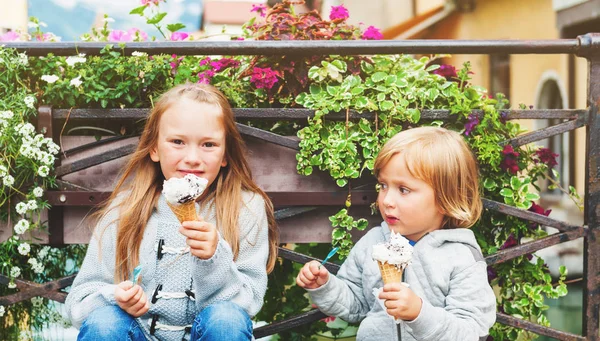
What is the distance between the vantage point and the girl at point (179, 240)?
7.15 ft

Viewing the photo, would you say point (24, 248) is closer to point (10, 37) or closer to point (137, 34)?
point (10, 37)

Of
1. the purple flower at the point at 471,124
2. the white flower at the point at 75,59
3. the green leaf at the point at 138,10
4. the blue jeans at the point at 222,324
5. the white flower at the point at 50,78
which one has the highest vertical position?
the green leaf at the point at 138,10

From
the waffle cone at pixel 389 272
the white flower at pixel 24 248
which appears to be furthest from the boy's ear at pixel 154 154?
the waffle cone at pixel 389 272

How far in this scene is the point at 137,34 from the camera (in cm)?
311

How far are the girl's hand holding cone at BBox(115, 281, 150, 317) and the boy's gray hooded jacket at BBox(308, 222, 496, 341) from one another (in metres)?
0.58

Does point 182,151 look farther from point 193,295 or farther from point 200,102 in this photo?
point 193,295

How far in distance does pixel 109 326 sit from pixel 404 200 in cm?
105

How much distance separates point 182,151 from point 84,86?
58cm

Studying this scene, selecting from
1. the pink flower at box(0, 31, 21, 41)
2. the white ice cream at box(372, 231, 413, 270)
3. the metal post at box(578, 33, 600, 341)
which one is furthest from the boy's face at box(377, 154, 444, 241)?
the pink flower at box(0, 31, 21, 41)

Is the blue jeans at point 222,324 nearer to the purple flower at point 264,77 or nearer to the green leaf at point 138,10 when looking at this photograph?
the purple flower at point 264,77

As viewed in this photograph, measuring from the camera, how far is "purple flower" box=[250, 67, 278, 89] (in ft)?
8.79

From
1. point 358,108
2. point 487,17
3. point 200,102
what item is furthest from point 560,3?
point 200,102

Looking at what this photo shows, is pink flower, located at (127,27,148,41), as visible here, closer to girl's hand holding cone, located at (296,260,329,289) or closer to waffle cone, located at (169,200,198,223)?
waffle cone, located at (169,200,198,223)

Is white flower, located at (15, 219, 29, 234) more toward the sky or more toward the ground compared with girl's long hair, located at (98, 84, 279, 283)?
more toward the ground
